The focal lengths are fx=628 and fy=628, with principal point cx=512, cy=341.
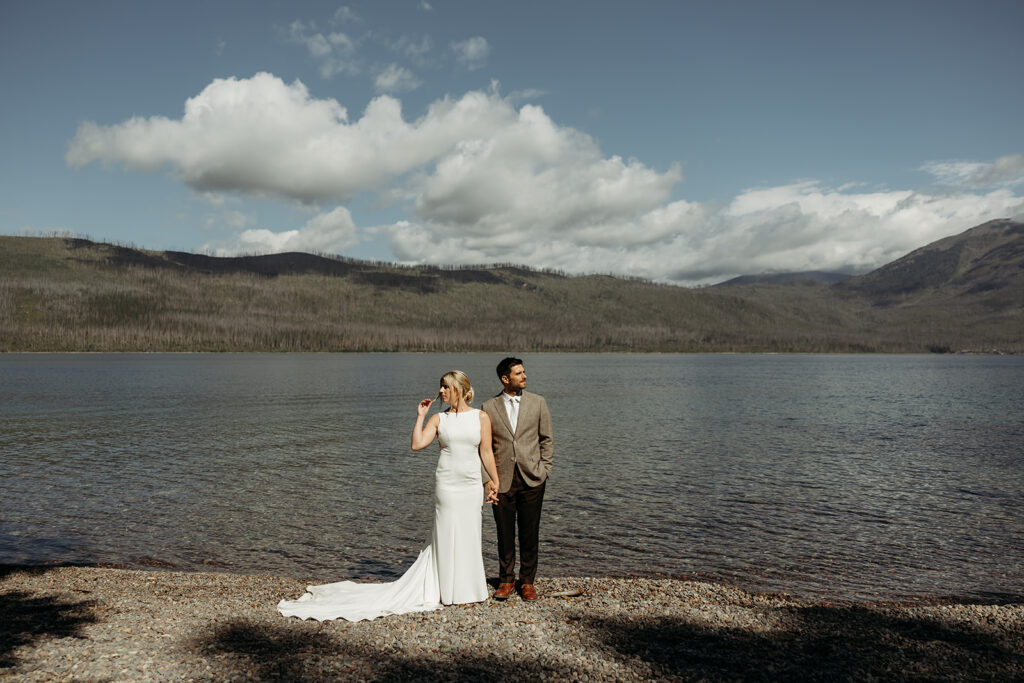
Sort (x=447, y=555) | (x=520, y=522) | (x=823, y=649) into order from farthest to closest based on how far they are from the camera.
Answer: (x=520, y=522) < (x=447, y=555) < (x=823, y=649)

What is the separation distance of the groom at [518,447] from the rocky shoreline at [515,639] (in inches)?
60.7

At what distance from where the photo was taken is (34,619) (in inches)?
397

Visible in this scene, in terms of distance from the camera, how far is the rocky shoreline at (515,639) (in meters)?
8.05

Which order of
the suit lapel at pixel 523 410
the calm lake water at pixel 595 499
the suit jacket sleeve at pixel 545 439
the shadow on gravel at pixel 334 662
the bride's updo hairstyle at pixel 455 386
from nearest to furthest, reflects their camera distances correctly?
1. the shadow on gravel at pixel 334 662
2. the bride's updo hairstyle at pixel 455 386
3. the suit lapel at pixel 523 410
4. the suit jacket sleeve at pixel 545 439
5. the calm lake water at pixel 595 499

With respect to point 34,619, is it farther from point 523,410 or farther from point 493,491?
point 523,410

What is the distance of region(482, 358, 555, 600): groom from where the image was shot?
10.1m

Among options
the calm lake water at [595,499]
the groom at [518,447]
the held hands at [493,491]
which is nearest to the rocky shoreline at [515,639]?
the groom at [518,447]

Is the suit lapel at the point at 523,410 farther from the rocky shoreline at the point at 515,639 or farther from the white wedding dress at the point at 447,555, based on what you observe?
the rocky shoreline at the point at 515,639

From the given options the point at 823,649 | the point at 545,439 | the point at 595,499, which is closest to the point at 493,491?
the point at 545,439

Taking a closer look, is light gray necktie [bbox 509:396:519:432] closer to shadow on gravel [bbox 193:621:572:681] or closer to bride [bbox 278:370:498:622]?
bride [bbox 278:370:498:622]

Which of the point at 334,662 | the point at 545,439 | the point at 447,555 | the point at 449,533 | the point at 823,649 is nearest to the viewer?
the point at 334,662

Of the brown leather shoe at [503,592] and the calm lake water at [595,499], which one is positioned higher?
the brown leather shoe at [503,592]

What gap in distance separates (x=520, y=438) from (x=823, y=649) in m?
5.36

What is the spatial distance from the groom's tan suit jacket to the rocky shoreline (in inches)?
86.6
